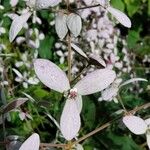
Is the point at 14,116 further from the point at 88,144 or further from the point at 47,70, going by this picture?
the point at 47,70

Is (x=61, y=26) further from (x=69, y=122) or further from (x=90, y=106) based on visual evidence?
(x=90, y=106)

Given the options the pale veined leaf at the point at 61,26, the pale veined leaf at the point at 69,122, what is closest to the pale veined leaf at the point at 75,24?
the pale veined leaf at the point at 61,26

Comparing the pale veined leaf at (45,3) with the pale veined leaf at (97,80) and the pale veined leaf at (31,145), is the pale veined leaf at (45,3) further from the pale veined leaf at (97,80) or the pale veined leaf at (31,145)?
the pale veined leaf at (31,145)

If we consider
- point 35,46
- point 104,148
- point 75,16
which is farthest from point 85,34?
point 75,16

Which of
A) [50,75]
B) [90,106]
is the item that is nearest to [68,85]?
[50,75]

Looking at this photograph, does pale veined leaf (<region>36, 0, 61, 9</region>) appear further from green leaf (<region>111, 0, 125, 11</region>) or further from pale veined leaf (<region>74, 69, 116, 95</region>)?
green leaf (<region>111, 0, 125, 11</region>)

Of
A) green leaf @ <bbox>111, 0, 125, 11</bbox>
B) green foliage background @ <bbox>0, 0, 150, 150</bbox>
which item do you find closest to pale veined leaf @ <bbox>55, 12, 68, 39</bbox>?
green foliage background @ <bbox>0, 0, 150, 150</bbox>
